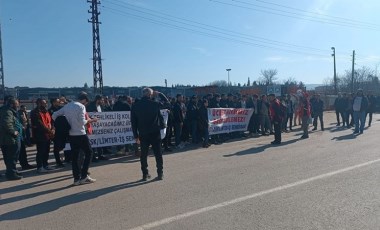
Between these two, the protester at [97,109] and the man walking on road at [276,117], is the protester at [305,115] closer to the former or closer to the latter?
the man walking on road at [276,117]

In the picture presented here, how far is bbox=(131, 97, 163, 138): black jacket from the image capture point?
7.95 metres

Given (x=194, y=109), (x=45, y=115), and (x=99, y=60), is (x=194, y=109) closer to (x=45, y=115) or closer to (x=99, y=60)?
(x=45, y=115)

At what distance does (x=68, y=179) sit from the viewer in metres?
8.54

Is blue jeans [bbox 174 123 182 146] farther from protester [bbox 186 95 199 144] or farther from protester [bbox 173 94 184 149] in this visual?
protester [bbox 186 95 199 144]

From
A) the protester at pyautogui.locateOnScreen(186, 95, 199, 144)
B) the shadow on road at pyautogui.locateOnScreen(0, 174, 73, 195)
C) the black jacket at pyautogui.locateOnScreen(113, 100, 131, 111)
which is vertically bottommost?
the shadow on road at pyautogui.locateOnScreen(0, 174, 73, 195)

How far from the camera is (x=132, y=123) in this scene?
26.7 ft

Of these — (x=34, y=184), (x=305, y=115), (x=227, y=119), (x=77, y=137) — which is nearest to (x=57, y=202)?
(x=77, y=137)

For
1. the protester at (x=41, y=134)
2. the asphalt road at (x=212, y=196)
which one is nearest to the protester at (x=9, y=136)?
the asphalt road at (x=212, y=196)

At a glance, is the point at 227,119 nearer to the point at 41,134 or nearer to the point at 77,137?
the point at 41,134

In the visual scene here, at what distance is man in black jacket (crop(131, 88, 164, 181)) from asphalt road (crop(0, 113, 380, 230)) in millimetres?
410

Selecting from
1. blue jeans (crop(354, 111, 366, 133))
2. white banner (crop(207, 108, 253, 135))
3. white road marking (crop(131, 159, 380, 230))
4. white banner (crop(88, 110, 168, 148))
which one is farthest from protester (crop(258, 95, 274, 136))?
white road marking (crop(131, 159, 380, 230))

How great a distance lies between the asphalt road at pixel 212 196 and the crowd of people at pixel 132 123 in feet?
1.97

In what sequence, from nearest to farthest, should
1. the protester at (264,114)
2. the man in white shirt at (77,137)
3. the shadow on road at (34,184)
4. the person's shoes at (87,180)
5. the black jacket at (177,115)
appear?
the shadow on road at (34,184), the man in white shirt at (77,137), the person's shoes at (87,180), the black jacket at (177,115), the protester at (264,114)

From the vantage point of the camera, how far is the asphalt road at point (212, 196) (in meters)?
5.23
